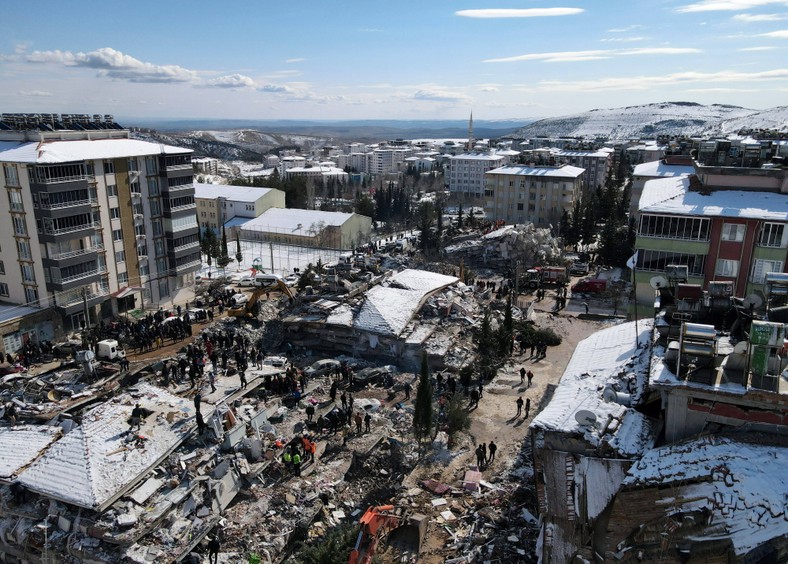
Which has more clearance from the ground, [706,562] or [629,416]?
[629,416]

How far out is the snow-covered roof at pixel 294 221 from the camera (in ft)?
185

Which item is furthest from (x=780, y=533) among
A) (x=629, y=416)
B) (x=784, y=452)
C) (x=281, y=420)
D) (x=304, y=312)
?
(x=304, y=312)

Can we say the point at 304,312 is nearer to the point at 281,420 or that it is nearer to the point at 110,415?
the point at 281,420

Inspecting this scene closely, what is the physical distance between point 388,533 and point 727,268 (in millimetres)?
17838

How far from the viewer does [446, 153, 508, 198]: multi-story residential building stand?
93.4 meters

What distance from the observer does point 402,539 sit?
47.2 feet

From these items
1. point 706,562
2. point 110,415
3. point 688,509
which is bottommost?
point 110,415

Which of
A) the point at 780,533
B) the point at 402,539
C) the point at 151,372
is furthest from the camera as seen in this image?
the point at 151,372

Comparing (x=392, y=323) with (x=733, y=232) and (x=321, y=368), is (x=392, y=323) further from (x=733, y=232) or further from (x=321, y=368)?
(x=733, y=232)

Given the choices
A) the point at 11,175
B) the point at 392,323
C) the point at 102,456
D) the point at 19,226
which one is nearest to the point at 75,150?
the point at 11,175

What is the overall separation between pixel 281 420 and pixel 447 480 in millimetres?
7088

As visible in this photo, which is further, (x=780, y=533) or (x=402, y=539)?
(x=402, y=539)

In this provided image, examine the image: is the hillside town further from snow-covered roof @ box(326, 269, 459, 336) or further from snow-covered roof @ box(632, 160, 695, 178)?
snow-covered roof @ box(632, 160, 695, 178)

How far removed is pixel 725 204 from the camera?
23750 millimetres
